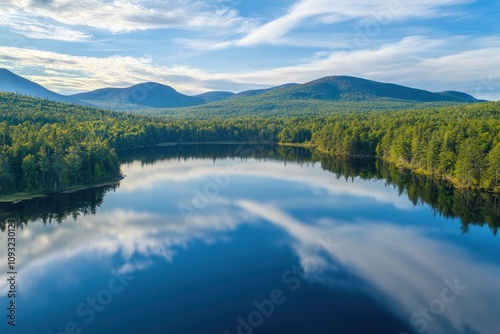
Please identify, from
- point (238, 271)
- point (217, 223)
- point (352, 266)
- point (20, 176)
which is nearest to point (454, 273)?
point (352, 266)

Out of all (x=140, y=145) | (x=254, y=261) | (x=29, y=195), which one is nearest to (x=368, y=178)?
(x=254, y=261)

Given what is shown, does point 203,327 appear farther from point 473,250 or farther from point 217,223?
point 473,250

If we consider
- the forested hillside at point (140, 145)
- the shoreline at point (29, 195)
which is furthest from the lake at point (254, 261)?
the forested hillside at point (140, 145)

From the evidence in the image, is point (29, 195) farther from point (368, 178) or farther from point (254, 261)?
point (368, 178)

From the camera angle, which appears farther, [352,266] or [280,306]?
[352,266]

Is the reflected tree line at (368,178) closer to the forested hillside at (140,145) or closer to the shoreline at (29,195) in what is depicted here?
the shoreline at (29,195)
